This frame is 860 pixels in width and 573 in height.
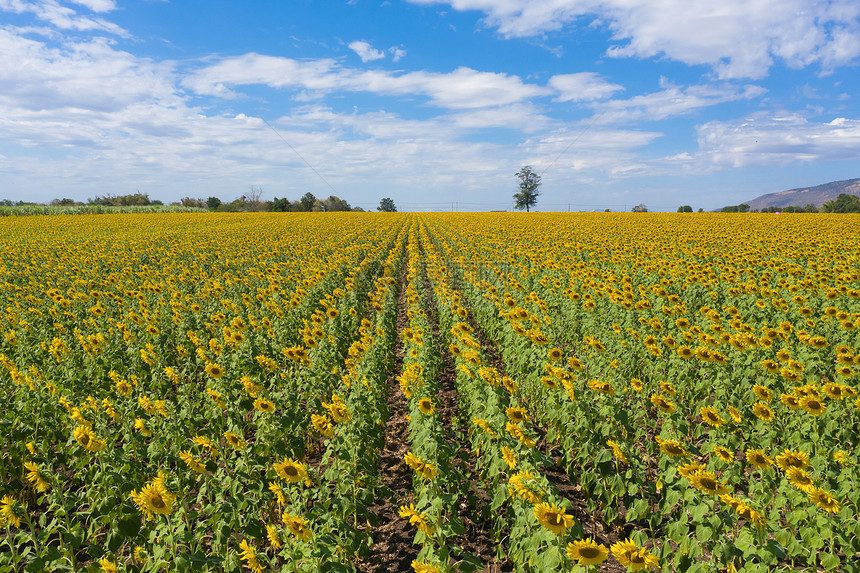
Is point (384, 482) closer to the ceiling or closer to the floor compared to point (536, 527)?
closer to the floor

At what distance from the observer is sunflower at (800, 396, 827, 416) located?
4828mm

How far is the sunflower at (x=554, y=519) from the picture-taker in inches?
120

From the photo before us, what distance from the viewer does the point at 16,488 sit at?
5.12 m

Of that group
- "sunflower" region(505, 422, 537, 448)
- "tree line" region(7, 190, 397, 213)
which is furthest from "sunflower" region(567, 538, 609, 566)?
"tree line" region(7, 190, 397, 213)

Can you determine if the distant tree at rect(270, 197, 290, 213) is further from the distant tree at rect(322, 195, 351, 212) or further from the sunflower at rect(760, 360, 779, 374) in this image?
the sunflower at rect(760, 360, 779, 374)

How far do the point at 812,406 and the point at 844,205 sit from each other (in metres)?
109

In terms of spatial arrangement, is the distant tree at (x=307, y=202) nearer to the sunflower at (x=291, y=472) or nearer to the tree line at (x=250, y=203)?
the tree line at (x=250, y=203)

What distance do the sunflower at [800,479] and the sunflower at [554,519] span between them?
87.1 inches

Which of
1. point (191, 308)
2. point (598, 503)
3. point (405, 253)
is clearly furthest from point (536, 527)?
point (405, 253)

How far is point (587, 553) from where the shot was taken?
111 inches

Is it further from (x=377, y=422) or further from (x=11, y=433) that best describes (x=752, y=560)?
(x=11, y=433)

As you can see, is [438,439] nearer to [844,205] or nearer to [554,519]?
[554,519]

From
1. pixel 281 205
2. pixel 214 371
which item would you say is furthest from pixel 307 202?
pixel 214 371

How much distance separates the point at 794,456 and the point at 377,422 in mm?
4160
